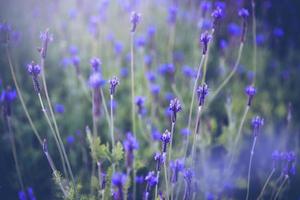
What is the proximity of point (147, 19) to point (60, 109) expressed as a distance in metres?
1.96

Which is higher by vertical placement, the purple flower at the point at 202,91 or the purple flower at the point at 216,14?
the purple flower at the point at 216,14

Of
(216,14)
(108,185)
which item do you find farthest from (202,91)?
(108,185)

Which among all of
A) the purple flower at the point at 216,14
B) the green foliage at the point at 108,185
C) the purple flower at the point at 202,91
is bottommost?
the green foliage at the point at 108,185

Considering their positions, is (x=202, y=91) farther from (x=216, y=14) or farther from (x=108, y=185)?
(x=108, y=185)

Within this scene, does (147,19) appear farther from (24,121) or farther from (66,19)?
(24,121)

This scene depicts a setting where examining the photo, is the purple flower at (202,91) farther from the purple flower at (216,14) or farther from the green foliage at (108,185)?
the green foliage at (108,185)

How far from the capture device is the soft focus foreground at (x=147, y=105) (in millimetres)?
1933

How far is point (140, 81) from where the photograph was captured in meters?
3.56

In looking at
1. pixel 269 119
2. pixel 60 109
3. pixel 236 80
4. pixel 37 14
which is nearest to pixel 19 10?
pixel 37 14

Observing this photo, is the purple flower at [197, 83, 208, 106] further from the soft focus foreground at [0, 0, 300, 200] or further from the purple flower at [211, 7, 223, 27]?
the purple flower at [211, 7, 223, 27]

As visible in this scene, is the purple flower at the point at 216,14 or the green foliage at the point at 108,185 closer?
the green foliage at the point at 108,185

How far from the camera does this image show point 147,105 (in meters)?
3.23

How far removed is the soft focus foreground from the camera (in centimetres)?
193

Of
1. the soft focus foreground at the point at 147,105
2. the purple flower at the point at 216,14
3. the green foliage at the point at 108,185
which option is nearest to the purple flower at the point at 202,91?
the soft focus foreground at the point at 147,105
